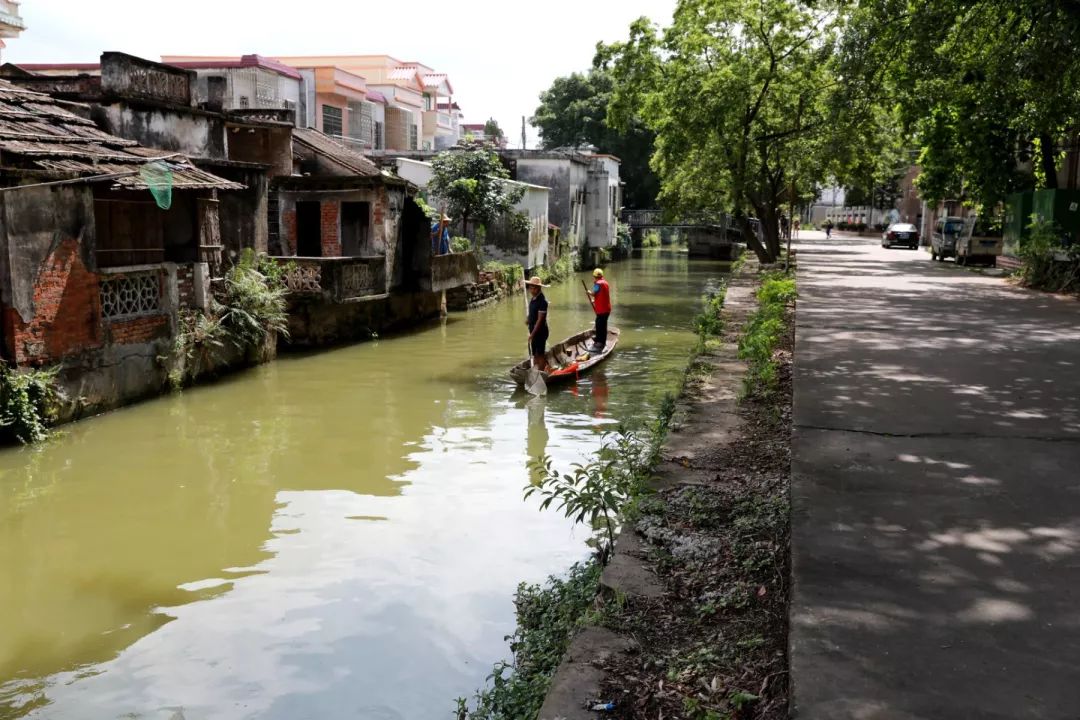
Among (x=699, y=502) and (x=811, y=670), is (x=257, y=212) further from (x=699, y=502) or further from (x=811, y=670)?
(x=811, y=670)

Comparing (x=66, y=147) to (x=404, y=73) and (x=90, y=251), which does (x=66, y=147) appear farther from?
(x=404, y=73)

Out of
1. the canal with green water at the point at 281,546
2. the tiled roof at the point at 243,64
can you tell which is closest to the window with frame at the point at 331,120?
the tiled roof at the point at 243,64

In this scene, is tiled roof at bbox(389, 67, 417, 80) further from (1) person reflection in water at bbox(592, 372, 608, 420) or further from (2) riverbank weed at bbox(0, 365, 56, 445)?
(2) riverbank weed at bbox(0, 365, 56, 445)

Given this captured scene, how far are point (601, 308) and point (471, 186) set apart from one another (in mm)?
13515

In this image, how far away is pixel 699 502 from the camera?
584 centimetres

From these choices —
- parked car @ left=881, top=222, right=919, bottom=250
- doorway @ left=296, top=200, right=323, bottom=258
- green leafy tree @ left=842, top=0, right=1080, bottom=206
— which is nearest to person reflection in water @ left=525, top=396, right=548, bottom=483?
green leafy tree @ left=842, top=0, right=1080, bottom=206

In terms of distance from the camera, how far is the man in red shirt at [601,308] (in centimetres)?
1769

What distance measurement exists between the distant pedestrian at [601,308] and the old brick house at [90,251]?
266 inches

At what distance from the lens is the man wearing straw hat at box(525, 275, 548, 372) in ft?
49.2

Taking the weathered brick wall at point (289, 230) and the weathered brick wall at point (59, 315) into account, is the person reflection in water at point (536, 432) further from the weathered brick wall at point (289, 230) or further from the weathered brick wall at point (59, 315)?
the weathered brick wall at point (289, 230)

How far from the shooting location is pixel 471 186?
30078 millimetres

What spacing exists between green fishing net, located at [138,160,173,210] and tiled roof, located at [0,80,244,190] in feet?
1.95

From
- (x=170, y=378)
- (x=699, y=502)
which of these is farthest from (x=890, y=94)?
(x=699, y=502)

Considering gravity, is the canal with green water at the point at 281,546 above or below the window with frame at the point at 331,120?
below
